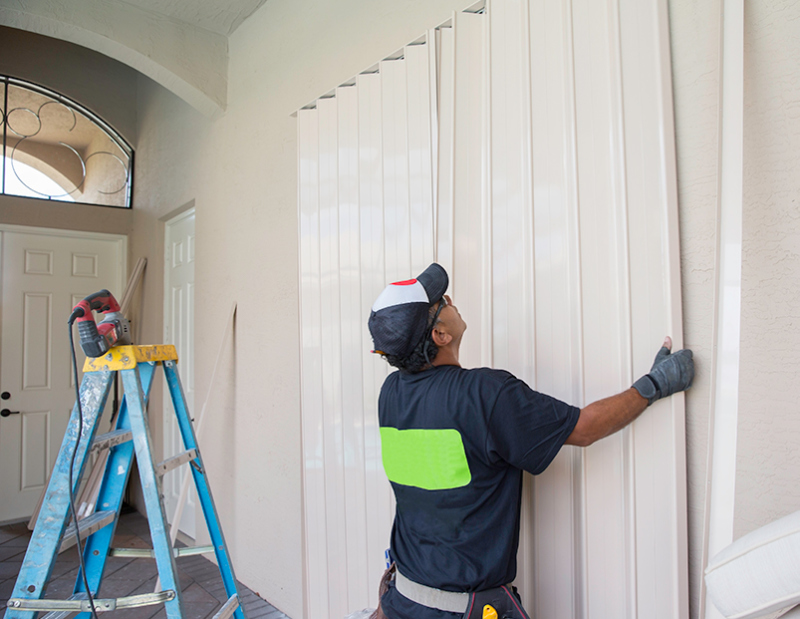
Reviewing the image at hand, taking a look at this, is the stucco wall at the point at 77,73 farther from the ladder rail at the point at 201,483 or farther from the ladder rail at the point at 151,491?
the ladder rail at the point at 151,491

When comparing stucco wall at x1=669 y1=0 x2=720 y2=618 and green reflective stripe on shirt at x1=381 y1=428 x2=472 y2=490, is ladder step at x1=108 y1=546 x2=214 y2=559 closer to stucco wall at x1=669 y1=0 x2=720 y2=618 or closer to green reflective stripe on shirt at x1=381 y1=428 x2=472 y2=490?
green reflective stripe on shirt at x1=381 y1=428 x2=472 y2=490

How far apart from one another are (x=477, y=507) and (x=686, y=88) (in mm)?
1183

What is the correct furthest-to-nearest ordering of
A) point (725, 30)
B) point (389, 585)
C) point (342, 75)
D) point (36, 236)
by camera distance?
point (36, 236), point (342, 75), point (389, 585), point (725, 30)

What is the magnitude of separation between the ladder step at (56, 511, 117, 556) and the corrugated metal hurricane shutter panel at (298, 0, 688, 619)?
0.85m

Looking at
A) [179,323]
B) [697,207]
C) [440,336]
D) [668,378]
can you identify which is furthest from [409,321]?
[179,323]

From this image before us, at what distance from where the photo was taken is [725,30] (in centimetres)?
127

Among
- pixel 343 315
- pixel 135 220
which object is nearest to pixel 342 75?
pixel 343 315

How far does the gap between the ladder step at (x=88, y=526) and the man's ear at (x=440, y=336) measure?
1305 millimetres

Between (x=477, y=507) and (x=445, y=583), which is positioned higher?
(x=477, y=507)

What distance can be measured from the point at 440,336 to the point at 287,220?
1.81 metres

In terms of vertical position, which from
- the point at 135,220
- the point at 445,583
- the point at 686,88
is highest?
the point at 135,220

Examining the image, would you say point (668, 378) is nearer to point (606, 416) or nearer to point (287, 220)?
point (606, 416)

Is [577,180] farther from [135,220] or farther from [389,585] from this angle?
[135,220]

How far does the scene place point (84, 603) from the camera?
172 centimetres
